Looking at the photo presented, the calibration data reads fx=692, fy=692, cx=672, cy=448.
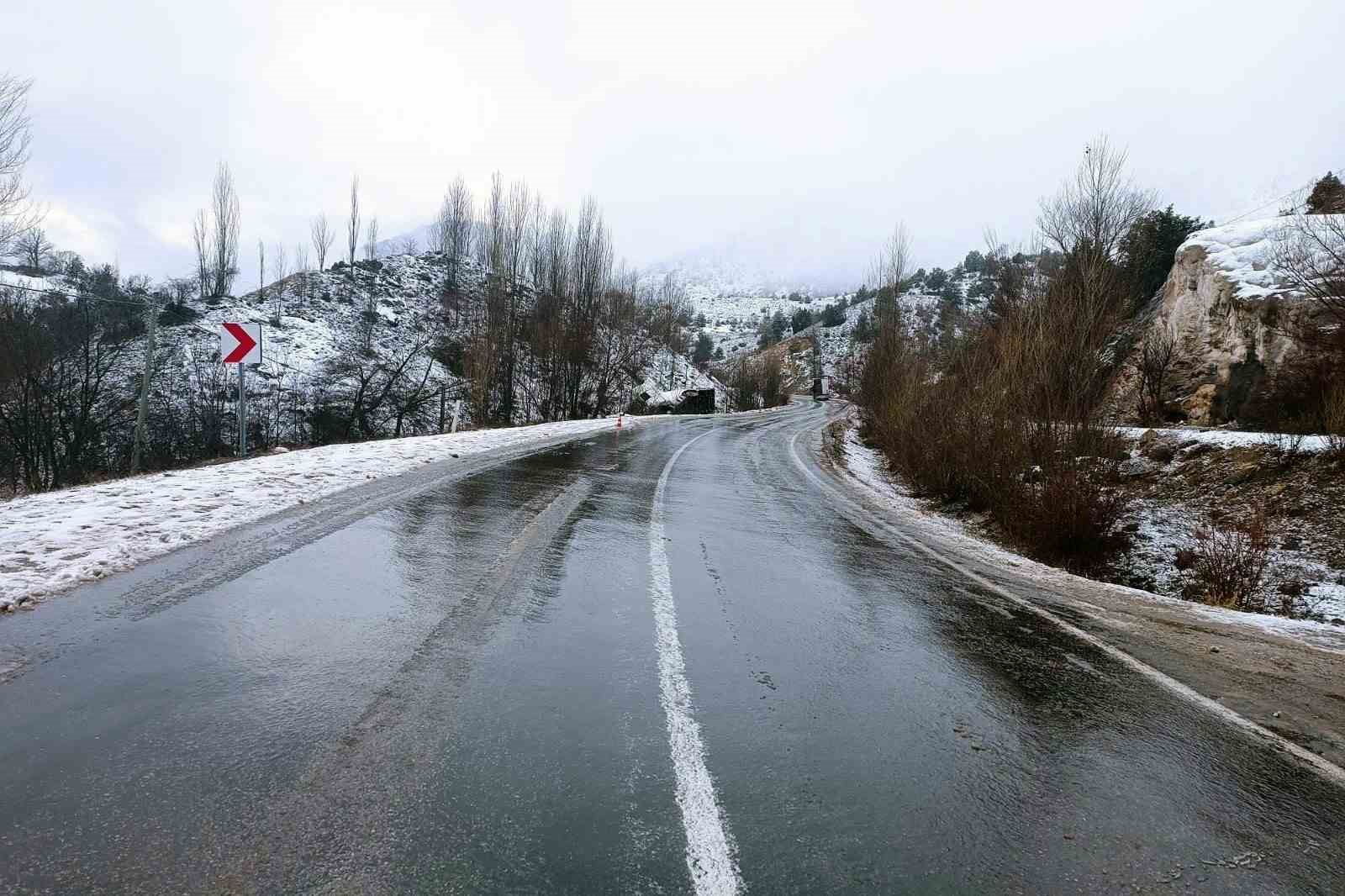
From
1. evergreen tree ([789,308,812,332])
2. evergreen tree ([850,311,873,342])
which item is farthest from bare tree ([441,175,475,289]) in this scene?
evergreen tree ([789,308,812,332])

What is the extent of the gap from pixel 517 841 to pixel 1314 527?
1173cm

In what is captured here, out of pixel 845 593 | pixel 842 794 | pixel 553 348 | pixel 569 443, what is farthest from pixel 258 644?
pixel 553 348

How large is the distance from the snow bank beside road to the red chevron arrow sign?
1.89 meters

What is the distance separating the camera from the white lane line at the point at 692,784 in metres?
2.35

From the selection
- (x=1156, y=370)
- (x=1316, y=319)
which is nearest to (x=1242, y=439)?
(x=1316, y=319)

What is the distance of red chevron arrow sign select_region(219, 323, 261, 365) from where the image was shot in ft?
41.4

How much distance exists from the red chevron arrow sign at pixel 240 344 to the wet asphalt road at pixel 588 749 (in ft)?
26.5

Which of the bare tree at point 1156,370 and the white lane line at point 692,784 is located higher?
the bare tree at point 1156,370

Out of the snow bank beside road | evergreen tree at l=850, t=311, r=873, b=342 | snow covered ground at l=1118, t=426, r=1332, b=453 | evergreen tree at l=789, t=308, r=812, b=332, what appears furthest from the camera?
evergreen tree at l=789, t=308, r=812, b=332

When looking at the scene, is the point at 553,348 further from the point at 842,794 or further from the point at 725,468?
the point at 842,794

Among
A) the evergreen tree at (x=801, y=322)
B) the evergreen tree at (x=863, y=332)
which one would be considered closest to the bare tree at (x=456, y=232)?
the evergreen tree at (x=863, y=332)

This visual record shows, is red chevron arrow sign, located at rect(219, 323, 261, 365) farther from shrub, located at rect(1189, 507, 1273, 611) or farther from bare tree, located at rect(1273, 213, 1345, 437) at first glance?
bare tree, located at rect(1273, 213, 1345, 437)

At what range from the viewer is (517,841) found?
2.45 m

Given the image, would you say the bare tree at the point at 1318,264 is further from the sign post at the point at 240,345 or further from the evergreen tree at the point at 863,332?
the sign post at the point at 240,345
